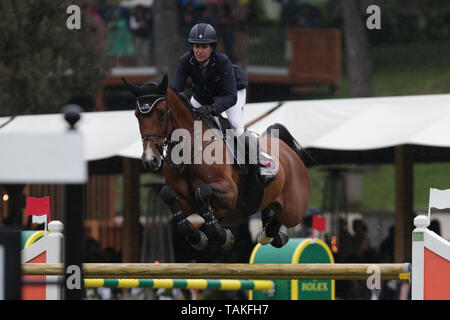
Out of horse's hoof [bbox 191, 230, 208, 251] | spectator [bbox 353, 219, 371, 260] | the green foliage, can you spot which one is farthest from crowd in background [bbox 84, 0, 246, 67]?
horse's hoof [bbox 191, 230, 208, 251]

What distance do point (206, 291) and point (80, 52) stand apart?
18.9 ft

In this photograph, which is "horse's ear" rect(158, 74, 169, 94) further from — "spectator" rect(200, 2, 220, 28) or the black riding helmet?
"spectator" rect(200, 2, 220, 28)

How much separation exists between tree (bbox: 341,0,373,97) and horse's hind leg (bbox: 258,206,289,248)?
12886mm

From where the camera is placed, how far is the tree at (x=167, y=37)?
51.3 feet

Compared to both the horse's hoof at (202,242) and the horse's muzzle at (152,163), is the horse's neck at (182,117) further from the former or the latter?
the horse's hoof at (202,242)

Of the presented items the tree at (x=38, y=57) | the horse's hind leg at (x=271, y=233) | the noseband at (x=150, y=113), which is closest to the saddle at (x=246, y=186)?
the horse's hind leg at (x=271, y=233)

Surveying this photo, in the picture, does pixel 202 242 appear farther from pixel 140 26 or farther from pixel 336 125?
pixel 140 26

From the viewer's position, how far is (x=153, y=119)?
5453 mm

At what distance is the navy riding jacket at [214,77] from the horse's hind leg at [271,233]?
3.44 feet

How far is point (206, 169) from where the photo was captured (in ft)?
19.1

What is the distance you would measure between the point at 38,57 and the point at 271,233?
7.57m

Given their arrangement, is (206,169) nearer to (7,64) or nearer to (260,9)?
(7,64)

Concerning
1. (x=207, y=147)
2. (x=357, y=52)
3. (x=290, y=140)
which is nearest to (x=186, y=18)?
(x=357, y=52)

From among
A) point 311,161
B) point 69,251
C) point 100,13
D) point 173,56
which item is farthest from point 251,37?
point 69,251
